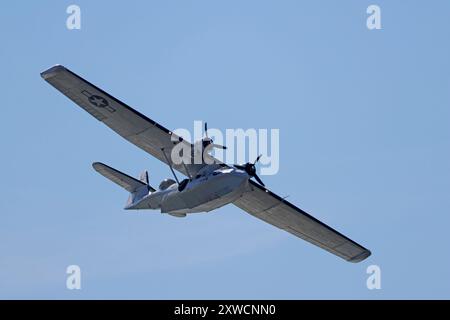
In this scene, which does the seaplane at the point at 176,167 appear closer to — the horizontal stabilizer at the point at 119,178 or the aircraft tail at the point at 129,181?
the aircraft tail at the point at 129,181

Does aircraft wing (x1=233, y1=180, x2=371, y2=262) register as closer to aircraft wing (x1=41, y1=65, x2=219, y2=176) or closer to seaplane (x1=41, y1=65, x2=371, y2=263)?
seaplane (x1=41, y1=65, x2=371, y2=263)

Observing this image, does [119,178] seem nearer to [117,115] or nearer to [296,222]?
[117,115]

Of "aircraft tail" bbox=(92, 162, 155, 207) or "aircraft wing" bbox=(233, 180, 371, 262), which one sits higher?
"aircraft tail" bbox=(92, 162, 155, 207)

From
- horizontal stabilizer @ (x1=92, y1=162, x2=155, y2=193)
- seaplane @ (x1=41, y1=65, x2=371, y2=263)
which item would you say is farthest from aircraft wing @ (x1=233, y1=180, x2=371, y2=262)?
horizontal stabilizer @ (x1=92, y1=162, x2=155, y2=193)

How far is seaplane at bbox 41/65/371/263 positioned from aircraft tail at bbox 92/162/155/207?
12 cm

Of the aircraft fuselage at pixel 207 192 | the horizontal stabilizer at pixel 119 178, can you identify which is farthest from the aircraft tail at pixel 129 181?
the aircraft fuselage at pixel 207 192

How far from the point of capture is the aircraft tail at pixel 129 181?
148ft

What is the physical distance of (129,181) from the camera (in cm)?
4625

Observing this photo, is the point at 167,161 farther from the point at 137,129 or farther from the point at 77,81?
the point at 77,81

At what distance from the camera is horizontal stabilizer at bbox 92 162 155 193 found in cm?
4591
